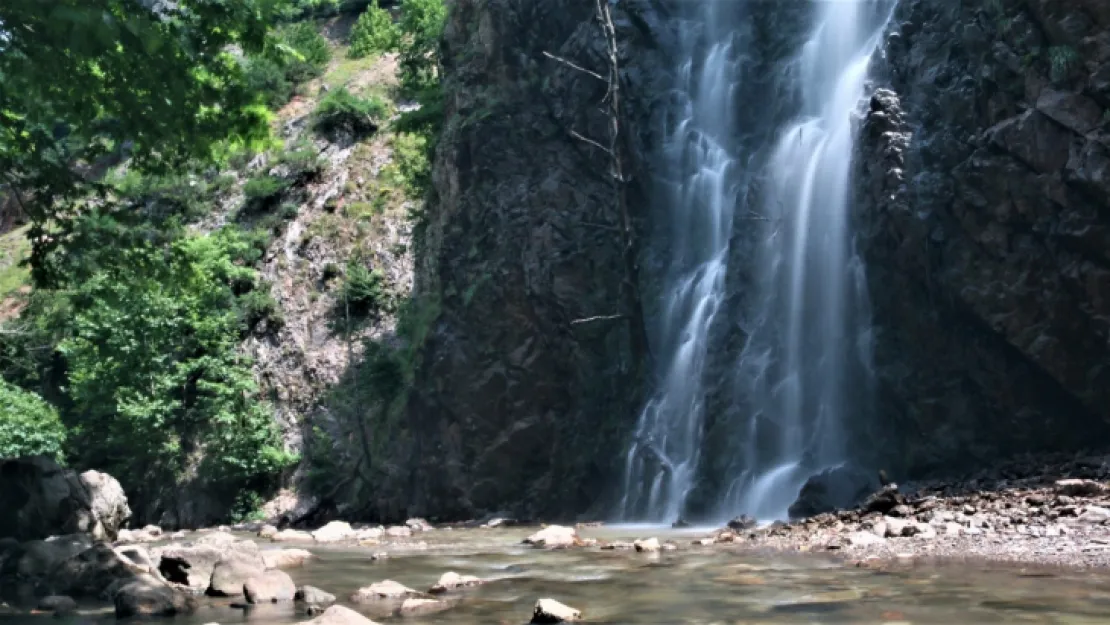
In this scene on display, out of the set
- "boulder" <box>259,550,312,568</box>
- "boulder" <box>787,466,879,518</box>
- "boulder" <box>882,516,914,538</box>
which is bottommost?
"boulder" <box>259,550,312,568</box>

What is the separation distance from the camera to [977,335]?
779 inches

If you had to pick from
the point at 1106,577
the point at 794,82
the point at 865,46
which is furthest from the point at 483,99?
the point at 1106,577

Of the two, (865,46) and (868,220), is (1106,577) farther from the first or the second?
(865,46)

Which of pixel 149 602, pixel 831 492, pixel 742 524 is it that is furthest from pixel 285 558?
pixel 831 492

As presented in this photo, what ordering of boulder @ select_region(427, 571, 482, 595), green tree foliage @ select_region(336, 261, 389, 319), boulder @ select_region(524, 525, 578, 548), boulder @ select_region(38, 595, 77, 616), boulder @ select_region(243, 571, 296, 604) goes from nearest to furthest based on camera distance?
1. boulder @ select_region(38, 595, 77, 616)
2. boulder @ select_region(243, 571, 296, 604)
3. boulder @ select_region(427, 571, 482, 595)
4. boulder @ select_region(524, 525, 578, 548)
5. green tree foliage @ select_region(336, 261, 389, 319)

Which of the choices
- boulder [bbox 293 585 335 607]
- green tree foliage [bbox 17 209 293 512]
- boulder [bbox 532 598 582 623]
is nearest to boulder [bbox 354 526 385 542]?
boulder [bbox 293 585 335 607]

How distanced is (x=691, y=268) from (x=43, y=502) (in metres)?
14.9

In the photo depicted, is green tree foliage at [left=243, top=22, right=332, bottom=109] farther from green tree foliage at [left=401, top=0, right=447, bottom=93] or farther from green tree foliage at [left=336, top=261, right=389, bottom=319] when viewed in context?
green tree foliage at [left=336, top=261, right=389, bottom=319]

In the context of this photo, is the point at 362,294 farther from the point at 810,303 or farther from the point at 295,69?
the point at 295,69

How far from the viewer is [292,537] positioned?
73.0 ft

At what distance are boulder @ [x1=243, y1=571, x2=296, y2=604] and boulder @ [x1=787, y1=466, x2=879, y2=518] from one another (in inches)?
371

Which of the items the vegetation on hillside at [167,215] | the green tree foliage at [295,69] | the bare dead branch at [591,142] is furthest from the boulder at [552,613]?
the green tree foliage at [295,69]

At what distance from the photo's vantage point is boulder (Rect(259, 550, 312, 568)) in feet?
49.9

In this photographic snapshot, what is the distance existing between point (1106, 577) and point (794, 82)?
1858 cm
